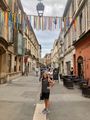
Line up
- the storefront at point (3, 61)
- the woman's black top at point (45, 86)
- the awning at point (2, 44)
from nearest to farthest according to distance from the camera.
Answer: the woman's black top at point (45, 86)
the awning at point (2, 44)
the storefront at point (3, 61)

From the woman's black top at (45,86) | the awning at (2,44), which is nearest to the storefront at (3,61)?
the awning at (2,44)

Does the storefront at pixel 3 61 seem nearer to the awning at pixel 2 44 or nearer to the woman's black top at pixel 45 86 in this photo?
the awning at pixel 2 44

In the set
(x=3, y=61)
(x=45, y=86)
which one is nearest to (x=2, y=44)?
(x=3, y=61)

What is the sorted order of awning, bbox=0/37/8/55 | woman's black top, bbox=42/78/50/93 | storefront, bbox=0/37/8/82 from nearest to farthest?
woman's black top, bbox=42/78/50/93, awning, bbox=0/37/8/55, storefront, bbox=0/37/8/82

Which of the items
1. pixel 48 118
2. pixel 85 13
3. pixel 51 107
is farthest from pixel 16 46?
pixel 48 118

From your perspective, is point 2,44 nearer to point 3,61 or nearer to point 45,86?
point 3,61

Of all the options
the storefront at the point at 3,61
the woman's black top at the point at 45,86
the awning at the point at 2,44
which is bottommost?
the woman's black top at the point at 45,86

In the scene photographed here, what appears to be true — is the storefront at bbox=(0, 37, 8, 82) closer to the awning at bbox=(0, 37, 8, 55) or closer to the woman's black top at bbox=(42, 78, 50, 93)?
the awning at bbox=(0, 37, 8, 55)

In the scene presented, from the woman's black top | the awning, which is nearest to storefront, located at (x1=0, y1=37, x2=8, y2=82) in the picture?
the awning

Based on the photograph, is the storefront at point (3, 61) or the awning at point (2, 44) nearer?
the awning at point (2, 44)

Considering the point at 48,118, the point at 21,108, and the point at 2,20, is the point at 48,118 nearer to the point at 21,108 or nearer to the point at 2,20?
the point at 21,108

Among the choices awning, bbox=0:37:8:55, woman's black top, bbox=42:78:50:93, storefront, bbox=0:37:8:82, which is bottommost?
woman's black top, bbox=42:78:50:93

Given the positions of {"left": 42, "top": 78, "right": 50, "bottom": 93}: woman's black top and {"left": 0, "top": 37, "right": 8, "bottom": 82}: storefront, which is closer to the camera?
{"left": 42, "top": 78, "right": 50, "bottom": 93}: woman's black top

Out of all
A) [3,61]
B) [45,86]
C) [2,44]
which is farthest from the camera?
[3,61]
